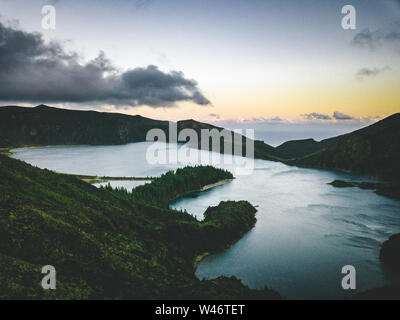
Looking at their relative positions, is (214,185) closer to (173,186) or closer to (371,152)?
(173,186)

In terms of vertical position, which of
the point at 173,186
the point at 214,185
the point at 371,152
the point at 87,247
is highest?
the point at 371,152

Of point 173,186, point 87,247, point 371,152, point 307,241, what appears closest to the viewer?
point 87,247

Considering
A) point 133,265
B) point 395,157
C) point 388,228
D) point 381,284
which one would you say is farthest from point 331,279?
point 395,157

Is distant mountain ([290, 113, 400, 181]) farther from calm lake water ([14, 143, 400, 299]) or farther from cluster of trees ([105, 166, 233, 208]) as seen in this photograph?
cluster of trees ([105, 166, 233, 208])

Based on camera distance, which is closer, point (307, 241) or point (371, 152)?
point (307, 241)

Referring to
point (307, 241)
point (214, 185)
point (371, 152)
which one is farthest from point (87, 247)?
point (371, 152)

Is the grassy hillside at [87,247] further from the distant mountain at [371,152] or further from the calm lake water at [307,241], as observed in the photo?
the distant mountain at [371,152]

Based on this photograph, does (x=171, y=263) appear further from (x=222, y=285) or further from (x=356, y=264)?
(x=356, y=264)
